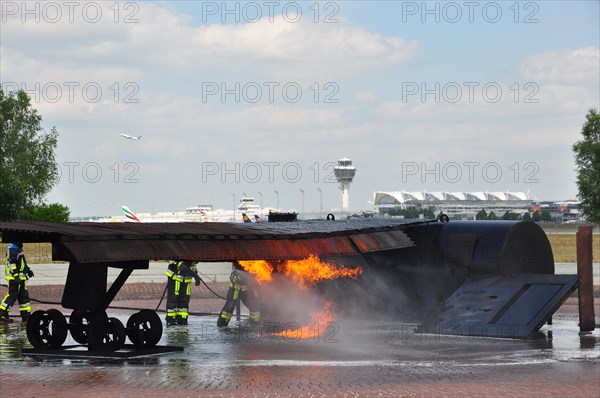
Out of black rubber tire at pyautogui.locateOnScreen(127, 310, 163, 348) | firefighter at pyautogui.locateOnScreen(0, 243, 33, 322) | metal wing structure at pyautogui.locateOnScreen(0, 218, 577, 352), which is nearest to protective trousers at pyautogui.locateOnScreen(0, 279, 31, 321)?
firefighter at pyautogui.locateOnScreen(0, 243, 33, 322)

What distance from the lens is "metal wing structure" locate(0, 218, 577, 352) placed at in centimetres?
1772

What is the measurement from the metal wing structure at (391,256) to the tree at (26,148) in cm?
8452

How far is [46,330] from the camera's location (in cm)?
1958

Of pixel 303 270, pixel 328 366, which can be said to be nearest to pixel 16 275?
pixel 303 270

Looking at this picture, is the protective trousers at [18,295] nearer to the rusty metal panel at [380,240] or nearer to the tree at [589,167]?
the rusty metal panel at [380,240]

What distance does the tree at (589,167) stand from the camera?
339ft

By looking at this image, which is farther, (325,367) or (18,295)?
(18,295)

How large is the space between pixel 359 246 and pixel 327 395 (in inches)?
272

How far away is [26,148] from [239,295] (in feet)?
296

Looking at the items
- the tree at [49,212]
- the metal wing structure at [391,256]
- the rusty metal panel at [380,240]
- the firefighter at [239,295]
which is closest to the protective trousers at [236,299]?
the firefighter at [239,295]

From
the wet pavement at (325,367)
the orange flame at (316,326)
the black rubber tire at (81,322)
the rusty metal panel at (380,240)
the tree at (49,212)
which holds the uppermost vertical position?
the tree at (49,212)

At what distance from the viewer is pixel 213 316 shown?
2714cm

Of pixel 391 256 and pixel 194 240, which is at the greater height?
pixel 194 240

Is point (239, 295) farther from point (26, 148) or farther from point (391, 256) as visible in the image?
point (26, 148)
